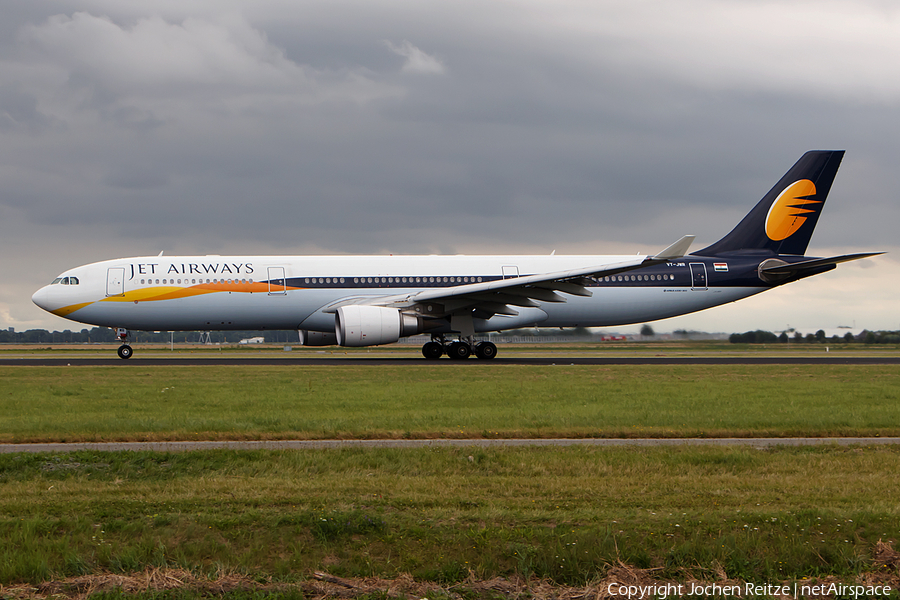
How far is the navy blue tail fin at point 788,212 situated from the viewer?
33.6 m

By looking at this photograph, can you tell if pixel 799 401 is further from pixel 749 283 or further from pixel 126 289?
pixel 126 289

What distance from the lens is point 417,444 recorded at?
11.2 m

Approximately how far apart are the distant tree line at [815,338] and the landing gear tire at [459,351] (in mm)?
29801

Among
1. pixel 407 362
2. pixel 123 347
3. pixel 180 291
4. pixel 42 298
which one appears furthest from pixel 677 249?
pixel 42 298

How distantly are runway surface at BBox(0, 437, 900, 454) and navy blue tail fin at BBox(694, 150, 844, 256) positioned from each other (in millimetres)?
22921

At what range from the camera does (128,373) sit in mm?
23688

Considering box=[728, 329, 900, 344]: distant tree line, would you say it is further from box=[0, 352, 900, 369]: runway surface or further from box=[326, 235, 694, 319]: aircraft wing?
box=[326, 235, 694, 319]: aircraft wing

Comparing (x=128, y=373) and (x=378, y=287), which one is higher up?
(x=378, y=287)

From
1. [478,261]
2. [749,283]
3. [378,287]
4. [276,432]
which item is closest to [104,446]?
[276,432]

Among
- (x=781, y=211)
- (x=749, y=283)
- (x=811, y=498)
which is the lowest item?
(x=811, y=498)

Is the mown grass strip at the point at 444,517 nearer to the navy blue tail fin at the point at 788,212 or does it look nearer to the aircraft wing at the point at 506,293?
the aircraft wing at the point at 506,293

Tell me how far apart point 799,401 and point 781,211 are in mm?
19513

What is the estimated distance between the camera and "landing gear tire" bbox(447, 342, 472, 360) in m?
30.7

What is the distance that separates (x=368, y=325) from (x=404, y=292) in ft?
12.4
